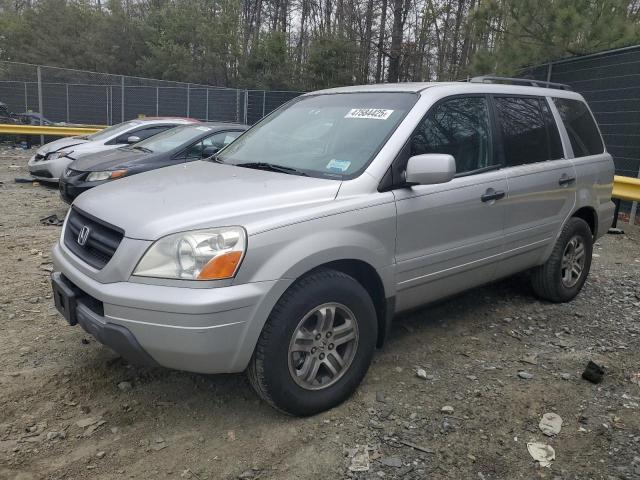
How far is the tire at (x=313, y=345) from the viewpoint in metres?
2.72

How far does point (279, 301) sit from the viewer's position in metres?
2.74

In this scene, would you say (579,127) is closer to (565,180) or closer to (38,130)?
(565,180)

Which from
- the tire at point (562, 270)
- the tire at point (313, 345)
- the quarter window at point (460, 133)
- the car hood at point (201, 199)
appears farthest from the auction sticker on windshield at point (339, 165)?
the tire at point (562, 270)

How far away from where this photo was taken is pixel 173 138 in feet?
26.8

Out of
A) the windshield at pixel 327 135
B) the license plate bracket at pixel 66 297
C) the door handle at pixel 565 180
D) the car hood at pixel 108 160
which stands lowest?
the license plate bracket at pixel 66 297

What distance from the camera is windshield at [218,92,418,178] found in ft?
11.0

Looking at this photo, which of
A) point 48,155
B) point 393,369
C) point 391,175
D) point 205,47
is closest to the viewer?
point 391,175

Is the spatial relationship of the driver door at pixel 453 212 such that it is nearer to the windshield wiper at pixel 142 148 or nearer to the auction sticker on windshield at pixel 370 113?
the auction sticker on windshield at pixel 370 113

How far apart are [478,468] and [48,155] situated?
9.46 metres

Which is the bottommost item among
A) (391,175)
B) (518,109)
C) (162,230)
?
(162,230)

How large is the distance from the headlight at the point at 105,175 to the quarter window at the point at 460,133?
4904 mm

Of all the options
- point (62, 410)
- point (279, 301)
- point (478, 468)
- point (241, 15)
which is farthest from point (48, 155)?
point (241, 15)

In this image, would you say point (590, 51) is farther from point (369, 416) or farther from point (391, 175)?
point (369, 416)

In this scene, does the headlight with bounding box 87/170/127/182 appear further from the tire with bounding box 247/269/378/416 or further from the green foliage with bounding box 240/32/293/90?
the green foliage with bounding box 240/32/293/90
